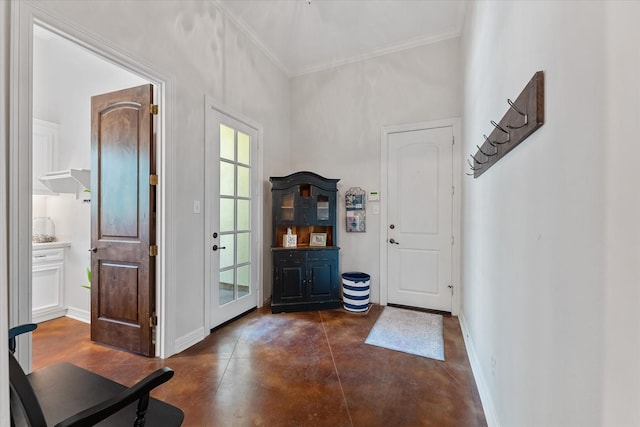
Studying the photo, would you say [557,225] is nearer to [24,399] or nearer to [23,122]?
[24,399]

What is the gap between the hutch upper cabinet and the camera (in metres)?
3.47

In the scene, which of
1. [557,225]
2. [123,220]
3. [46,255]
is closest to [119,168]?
[123,220]

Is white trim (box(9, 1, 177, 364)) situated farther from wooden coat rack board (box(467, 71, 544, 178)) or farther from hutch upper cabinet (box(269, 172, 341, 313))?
wooden coat rack board (box(467, 71, 544, 178))

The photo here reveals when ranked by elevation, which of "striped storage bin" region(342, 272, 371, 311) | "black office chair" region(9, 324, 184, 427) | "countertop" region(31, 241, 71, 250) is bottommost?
"striped storage bin" region(342, 272, 371, 311)

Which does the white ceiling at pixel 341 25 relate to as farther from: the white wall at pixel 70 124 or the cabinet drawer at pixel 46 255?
the cabinet drawer at pixel 46 255

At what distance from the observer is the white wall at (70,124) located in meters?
3.27

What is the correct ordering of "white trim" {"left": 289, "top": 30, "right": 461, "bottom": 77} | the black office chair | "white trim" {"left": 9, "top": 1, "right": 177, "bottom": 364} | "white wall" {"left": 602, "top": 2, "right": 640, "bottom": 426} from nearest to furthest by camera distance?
1. "white wall" {"left": 602, "top": 2, "right": 640, "bottom": 426}
2. the black office chair
3. "white trim" {"left": 9, "top": 1, "right": 177, "bottom": 364}
4. "white trim" {"left": 289, "top": 30, "right": 461, "bottom": 77}

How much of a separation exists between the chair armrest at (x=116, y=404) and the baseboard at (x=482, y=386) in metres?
1.66

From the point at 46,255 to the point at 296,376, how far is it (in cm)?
314

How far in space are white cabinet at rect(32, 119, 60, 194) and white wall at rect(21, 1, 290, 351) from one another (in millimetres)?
2073

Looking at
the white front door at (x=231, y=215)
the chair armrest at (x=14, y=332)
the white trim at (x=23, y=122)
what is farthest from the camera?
the white front door at (x=231, y=215)

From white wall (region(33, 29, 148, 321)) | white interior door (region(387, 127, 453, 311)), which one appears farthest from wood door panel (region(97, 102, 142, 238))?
white interior door (region(387, 127, 453, 311))

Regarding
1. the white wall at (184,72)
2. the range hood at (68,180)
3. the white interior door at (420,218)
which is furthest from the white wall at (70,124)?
the white interior door at (420,218)

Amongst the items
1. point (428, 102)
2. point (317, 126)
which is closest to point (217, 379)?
point (317, 126)
